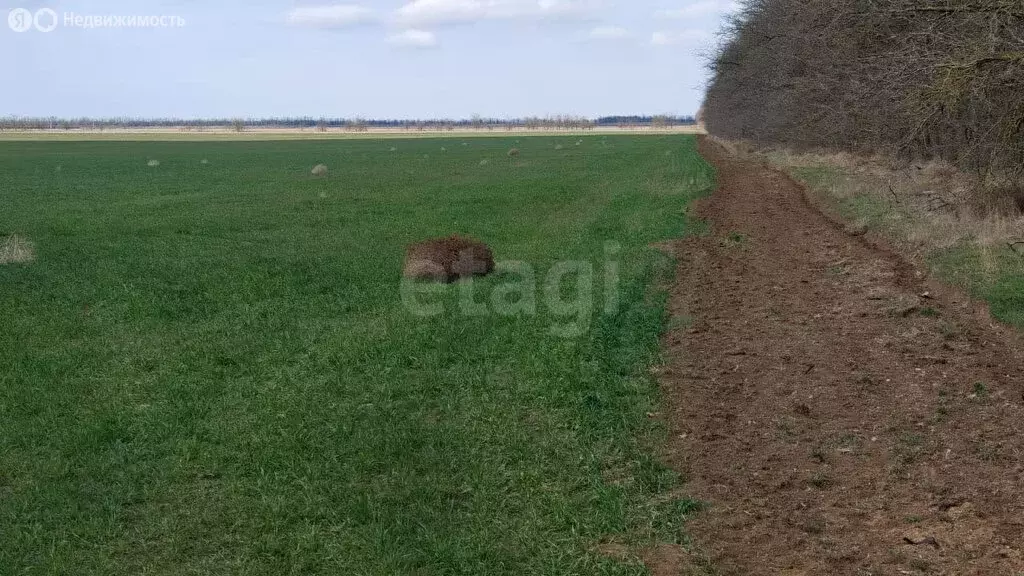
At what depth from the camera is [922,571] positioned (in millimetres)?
3998

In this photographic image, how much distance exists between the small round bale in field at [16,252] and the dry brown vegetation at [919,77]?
44.8 feet

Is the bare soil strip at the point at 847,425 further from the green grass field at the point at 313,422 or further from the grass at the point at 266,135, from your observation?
the grass at the point at 266,135

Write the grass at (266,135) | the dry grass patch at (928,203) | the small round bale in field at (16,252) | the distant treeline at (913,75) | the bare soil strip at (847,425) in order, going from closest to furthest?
the bare soil strip at (847,425) → the distant treeline at (913,75) → the dry grass patch at (928,203) → the small round bale in field at (16,252) → the grass at (266,135)

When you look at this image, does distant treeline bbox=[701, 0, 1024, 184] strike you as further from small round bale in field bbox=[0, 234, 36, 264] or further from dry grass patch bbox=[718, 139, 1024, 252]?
small round bale in field bbox=[0, 234, 36, 264]

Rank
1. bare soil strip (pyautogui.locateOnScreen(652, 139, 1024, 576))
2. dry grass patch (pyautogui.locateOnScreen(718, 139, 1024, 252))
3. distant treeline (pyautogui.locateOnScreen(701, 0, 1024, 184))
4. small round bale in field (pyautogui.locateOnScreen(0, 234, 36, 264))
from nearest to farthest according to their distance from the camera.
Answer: bare soil strip (pyautogui.locateOnScreen(652, 139, 1024, 576)) < distant treeline (pyautogui.locateOnScreen(701, 0, 1024, 184)) < dry grass patch (pyautogui.locateOnScreen(718, 139, 1024, 252)) < small round bale in field (pyautogui.locateOnScreen(0, 234, 36, 264))

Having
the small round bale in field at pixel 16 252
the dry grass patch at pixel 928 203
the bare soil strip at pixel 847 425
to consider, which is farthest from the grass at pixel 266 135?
the bare soil strip at pixel 847 425

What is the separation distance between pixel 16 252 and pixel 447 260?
7.53 m

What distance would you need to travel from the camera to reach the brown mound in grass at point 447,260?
1146cm

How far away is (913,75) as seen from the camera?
11.9 metres

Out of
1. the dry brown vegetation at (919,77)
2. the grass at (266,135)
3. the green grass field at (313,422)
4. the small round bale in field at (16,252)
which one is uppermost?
Result: the dry brown vegetation at (919,77)

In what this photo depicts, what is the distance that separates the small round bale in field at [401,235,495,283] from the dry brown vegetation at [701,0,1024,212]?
627 cm

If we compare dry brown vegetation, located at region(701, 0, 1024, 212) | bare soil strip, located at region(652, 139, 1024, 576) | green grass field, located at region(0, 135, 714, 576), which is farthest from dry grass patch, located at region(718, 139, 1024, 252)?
green grass field, located at region(0, 135, 714, 576)

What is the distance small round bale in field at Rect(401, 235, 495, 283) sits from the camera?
11461mm

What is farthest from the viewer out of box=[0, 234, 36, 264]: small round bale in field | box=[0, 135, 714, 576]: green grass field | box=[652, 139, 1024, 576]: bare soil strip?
box=[0, 234, 36, 264]: small round bale in field
